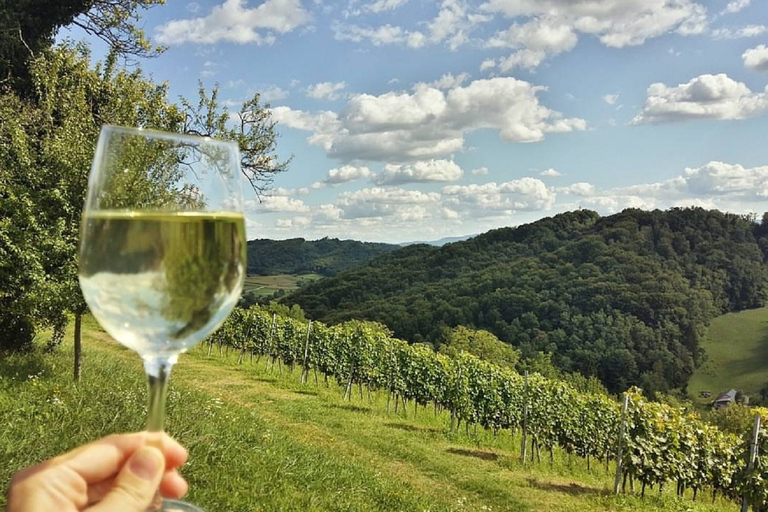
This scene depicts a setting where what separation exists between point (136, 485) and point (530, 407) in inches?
637

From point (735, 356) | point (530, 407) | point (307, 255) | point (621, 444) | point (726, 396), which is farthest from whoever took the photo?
point (307, 255)

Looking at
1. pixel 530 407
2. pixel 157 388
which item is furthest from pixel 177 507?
pixel 530 407

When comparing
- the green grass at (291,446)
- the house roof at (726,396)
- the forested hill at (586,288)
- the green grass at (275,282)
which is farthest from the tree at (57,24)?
the green grass at (275,282)

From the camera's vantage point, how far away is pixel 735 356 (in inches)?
3140

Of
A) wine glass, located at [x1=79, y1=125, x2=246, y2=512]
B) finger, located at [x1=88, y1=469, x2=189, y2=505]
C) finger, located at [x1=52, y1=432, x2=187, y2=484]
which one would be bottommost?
finger, located at [x1=88, y1=469, x2=189, y2=505]

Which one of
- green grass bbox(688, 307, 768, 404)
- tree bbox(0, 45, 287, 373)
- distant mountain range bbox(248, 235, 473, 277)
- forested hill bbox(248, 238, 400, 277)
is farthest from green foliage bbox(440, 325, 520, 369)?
forested hill bbox(248, 238, 400, 277)

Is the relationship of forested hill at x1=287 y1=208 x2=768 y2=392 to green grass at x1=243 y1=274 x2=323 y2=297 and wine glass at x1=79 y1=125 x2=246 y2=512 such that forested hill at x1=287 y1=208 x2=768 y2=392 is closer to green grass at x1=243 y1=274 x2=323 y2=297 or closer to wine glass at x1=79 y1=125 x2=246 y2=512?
green grass at x1=243 y1=274 x2=323 y2=297

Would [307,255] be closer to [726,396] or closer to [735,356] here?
[735,356]

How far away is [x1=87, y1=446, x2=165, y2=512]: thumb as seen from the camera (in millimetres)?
882

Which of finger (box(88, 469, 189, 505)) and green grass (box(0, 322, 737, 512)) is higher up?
finger (box(88, 469, 189, 505))

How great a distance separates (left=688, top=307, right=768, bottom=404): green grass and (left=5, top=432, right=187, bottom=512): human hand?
76758 millimetres

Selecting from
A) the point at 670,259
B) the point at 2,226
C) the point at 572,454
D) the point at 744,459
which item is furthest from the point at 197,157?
the point at 670,259

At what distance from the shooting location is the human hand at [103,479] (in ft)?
2.92

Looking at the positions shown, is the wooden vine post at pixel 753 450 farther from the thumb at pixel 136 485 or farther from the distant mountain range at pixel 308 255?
the distant mountain range at pixel 308 255
